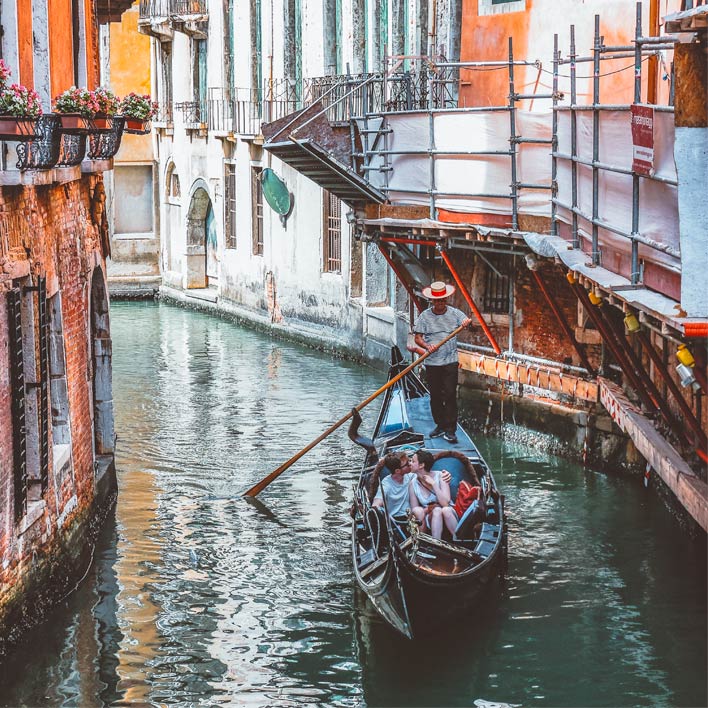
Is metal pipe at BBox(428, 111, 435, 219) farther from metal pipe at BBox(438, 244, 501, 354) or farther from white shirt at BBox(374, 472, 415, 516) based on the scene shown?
white shirt at BBox(374, 472, 415, 516)

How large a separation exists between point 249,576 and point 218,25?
58.5 ft

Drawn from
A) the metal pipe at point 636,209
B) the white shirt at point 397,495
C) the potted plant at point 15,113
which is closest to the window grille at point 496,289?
the white shirt at point 397,495

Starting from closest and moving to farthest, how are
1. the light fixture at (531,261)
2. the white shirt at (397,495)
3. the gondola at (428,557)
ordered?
the gondola at (428,557)
the white shirt at (397,495)
the light fixture at (531,261)

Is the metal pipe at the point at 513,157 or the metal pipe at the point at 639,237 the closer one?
the metal pipe at the point at 639,237

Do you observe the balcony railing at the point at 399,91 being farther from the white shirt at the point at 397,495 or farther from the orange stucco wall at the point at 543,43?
the white shirt at the point at 397,495

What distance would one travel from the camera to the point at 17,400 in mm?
9398

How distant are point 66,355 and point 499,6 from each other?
7684mm

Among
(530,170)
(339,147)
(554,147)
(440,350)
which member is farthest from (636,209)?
(339,147)

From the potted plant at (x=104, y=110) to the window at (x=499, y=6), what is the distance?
6285 mm

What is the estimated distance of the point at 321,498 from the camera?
13.8m

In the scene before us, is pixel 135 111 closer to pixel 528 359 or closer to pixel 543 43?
pixel 543 43

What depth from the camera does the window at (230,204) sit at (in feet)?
89.9

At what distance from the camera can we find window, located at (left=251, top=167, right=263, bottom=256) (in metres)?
25.9

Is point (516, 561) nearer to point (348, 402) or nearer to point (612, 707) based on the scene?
point (612, 707)
